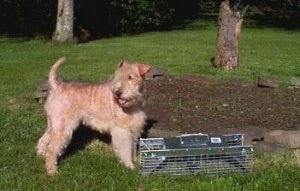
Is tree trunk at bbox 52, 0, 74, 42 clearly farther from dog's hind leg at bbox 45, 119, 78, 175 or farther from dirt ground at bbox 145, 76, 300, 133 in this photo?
dog's hind leg at bbox 45, 119, 78, 175

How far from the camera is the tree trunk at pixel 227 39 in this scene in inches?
465

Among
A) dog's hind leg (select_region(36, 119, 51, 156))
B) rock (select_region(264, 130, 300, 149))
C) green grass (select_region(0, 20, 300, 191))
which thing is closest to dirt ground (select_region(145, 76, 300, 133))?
rock (select_region(264, 130, 300, 149))

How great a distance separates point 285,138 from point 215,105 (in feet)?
5.43

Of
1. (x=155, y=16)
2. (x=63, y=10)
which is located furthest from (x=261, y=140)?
(x=155, y=16)

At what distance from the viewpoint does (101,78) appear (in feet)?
37.6

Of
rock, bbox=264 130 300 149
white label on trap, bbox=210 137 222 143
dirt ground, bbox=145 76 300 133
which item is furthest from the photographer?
dirt ground, bbox=145 76 300 133

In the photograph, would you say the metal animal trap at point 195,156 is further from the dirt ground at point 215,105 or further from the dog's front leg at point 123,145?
the dirt ground at point 215,105

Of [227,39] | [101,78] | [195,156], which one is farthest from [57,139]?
[227,39]

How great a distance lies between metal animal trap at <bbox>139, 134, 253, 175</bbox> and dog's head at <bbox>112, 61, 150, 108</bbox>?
0.43 m

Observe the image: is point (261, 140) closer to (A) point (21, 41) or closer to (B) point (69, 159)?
(B) point (69, 159)

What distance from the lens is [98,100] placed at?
636 centimetres

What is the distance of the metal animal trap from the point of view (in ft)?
19.4

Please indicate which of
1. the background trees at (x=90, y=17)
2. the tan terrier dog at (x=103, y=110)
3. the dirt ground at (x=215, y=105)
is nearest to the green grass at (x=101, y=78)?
the tan terrier dog at (x=103, y=110)

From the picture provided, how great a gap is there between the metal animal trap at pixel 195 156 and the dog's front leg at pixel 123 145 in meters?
0.26
